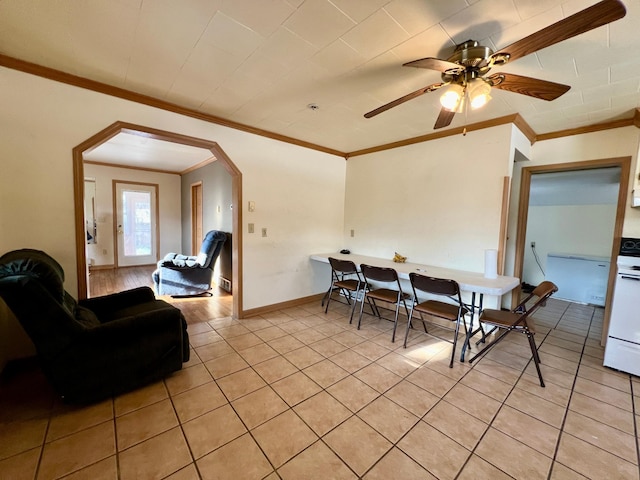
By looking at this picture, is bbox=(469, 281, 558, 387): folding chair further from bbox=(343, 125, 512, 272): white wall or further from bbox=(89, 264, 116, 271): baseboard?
bbox=(89, 264, 116, 271): baseboard

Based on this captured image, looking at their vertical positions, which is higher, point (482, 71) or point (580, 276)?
point (482, 71)

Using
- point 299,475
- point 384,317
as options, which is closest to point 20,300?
point 299,475

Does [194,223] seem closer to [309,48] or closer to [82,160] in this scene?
[82,160]

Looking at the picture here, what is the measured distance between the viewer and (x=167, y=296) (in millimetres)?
4328

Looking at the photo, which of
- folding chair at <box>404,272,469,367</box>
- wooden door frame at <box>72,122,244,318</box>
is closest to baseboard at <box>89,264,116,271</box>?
wooden door frame at <box>72,122,244,318</box>

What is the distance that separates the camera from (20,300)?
1487mm

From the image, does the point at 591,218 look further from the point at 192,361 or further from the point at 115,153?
the point at 115,153

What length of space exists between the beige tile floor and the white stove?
13cm

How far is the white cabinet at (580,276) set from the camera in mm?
4160

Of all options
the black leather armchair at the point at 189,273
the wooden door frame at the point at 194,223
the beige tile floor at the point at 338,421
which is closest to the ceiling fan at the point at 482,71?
the beige tile floor at the point at 338,421

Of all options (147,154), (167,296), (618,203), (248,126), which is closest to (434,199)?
(618,203)

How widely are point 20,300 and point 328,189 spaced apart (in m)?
3.52

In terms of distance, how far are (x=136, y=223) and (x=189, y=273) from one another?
3520 mm

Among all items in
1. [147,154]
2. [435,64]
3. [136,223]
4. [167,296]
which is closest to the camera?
[435,64]
